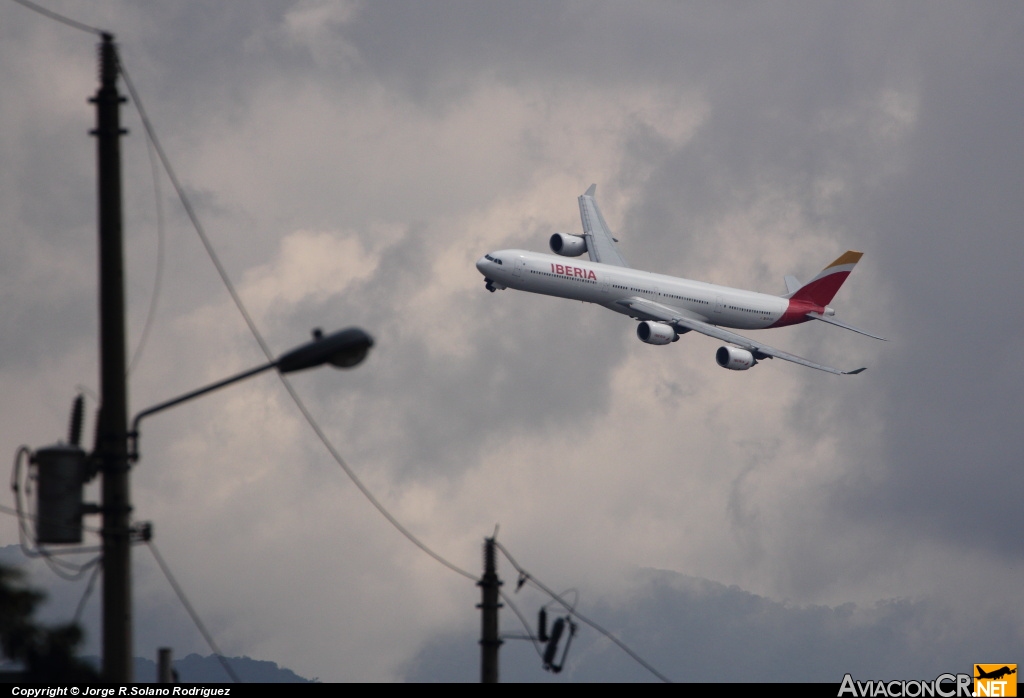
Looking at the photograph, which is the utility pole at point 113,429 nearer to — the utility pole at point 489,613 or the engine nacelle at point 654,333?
the utility pole at point 489,613

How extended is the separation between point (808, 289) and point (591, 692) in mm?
119188

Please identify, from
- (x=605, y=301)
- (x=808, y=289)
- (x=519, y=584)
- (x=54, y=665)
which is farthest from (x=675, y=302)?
(x=54, y=665)

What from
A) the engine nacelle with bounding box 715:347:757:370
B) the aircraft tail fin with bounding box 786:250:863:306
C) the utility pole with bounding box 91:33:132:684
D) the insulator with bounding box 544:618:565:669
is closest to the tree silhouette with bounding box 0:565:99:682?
the utility pole with bounding box 91:33:132:684

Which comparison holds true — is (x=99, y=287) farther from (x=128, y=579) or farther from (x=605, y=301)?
(x=605, y=301)

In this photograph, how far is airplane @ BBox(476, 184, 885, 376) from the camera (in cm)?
11344

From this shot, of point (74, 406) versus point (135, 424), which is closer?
point (135, 424)

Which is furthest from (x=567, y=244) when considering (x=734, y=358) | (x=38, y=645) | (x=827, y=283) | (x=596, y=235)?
(x=38, y=645)

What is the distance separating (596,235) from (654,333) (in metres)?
27.3

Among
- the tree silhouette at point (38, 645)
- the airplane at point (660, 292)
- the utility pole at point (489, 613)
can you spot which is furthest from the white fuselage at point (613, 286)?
the tree silhouette at point (38, 645)

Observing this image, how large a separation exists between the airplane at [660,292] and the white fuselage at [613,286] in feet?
0.27

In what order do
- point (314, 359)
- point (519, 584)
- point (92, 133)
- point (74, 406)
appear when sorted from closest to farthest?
point (314, 359)
point (92, 133)
point (74, 406)
point (519, 584)

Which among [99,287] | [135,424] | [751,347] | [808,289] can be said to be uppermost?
[808,289]

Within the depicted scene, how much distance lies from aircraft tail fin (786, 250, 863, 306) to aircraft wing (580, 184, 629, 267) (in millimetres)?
20980

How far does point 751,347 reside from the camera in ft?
414
